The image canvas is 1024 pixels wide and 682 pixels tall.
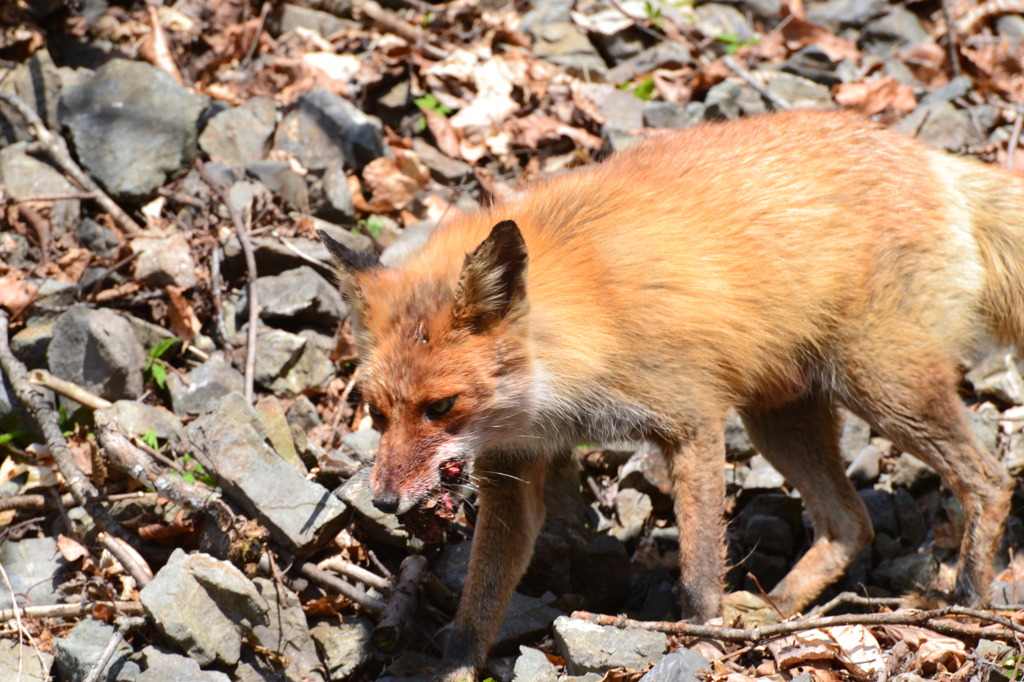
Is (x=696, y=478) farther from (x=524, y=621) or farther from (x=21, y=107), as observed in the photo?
(x=21, y=107)

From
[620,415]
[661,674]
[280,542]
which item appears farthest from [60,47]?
[661,674]

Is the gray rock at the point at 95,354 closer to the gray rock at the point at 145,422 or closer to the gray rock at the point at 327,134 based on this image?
the gray rock at the point at 145,422

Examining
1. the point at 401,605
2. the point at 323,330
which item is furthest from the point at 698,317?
the point at 323,330

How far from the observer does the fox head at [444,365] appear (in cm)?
445

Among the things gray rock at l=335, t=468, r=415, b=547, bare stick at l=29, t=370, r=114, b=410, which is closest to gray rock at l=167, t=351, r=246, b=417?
bare stick at l=29, t=370, r=114, b=410

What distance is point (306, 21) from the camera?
9844mm

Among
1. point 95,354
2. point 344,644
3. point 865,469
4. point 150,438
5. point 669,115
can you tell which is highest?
point 669,115

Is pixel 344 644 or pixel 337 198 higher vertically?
pixel 337 198

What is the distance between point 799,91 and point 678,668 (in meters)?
6.81

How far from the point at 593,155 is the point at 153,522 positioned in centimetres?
504

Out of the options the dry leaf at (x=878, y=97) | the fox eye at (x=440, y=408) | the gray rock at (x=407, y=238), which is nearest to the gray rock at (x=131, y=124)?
the gray rock at (x=407, y=238)

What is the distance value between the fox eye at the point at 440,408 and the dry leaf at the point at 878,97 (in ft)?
21.3

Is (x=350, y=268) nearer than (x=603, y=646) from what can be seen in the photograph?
No

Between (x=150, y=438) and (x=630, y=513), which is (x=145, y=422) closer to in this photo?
(x=150, y=438)
